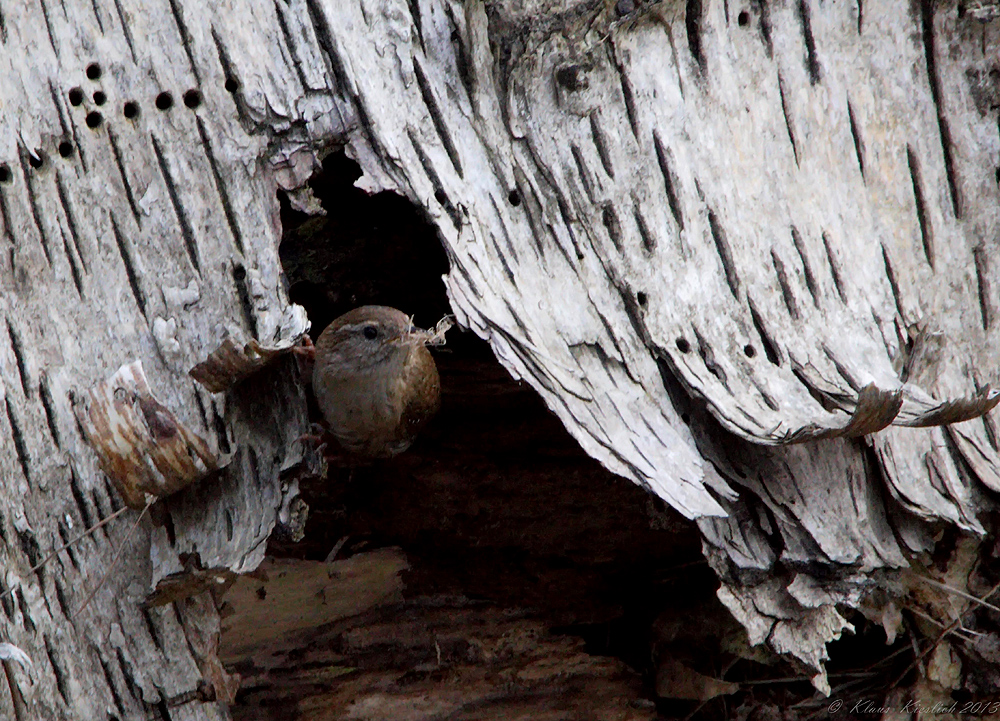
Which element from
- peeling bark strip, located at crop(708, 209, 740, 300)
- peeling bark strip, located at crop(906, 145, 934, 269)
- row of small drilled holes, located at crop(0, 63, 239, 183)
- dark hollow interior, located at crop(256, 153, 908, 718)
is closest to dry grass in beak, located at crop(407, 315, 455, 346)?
dark hollow interior, located at crop(256, 153, 908, 718)

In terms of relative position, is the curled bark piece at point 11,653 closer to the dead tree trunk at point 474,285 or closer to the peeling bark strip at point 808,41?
the dead tree trunk at point 474,285

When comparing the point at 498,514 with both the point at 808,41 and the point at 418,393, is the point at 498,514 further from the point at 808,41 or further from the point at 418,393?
the point at 808,41

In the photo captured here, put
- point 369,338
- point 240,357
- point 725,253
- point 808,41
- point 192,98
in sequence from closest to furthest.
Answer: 1. point 240,357
2. point 192,98
3. point 725,253
4. point 808,41
5. point 369,338

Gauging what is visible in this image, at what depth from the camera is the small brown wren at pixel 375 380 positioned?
325 cm

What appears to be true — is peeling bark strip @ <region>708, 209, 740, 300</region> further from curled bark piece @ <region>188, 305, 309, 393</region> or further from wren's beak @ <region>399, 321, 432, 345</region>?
curled bark piece @ <region>188, 305, 309, 393</region>

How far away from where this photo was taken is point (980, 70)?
10.1ft

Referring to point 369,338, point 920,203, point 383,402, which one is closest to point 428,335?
point 369,338

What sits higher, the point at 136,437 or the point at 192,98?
the point at 192,98

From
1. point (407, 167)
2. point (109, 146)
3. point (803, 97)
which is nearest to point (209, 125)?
point (109, 146)

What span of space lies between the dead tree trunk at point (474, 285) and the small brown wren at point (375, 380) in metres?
0.71

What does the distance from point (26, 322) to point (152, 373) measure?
362 millimetres

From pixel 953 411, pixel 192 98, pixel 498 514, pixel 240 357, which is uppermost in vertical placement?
pixel 192 98

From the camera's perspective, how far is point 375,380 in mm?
3357

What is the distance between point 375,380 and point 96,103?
1314 millimetres
